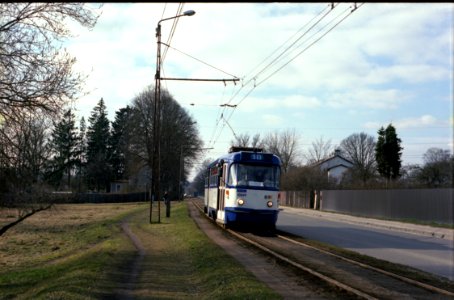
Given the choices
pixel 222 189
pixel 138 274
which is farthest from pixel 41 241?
pixel 138 274

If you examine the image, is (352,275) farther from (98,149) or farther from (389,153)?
(98,149)

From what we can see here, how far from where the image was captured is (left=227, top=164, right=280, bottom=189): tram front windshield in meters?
21.4

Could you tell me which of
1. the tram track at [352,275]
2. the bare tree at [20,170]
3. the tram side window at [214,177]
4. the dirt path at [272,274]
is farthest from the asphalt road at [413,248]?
the bare tree at [20,170]

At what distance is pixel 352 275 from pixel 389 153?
59882mm

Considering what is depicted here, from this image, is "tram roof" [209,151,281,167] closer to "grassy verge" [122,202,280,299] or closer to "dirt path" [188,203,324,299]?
"grassy verge" [122,202,280,299]

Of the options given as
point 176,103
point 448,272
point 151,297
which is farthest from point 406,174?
point 151,297

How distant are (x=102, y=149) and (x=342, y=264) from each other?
290 feet

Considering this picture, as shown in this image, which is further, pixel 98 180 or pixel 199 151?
pixel 98 180

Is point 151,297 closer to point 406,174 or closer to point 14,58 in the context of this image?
point 14,58

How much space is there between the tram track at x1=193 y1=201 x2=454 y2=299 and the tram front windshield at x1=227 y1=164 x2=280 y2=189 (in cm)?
473

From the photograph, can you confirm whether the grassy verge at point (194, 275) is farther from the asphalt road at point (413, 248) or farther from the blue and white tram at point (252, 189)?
the asphalt road at point (413, 248)

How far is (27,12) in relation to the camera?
1448cm

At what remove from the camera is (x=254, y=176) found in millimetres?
21531

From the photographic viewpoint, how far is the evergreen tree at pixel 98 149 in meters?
93.8
